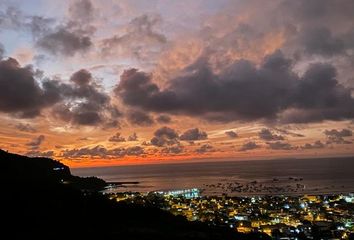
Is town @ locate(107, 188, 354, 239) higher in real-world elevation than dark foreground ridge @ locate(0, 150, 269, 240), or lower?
lower

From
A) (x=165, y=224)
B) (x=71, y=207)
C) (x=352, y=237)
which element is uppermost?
(x=71, y=207)

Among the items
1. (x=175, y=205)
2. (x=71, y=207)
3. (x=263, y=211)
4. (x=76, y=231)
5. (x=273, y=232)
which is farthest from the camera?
(x=175, y=205)

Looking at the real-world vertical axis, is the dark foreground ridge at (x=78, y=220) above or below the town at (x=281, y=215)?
above

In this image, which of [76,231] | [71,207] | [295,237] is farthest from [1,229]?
[295,237]

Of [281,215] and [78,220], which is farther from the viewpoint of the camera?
[281,215]

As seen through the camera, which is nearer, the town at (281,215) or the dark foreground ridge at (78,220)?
the dark foreground ridge at (78,220)

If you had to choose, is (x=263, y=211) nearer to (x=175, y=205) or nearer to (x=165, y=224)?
(x=175, y=205)

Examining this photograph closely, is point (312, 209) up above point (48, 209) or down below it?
below

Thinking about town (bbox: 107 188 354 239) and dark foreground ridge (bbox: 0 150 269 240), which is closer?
dark foreground ridge (bbox: 0 150 269 240)

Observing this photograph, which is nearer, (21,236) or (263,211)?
(21,236)

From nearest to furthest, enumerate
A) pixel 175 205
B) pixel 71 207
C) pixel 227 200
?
pixel 71 207, pixel 175 205, pixel 227 200

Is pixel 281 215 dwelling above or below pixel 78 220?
below
